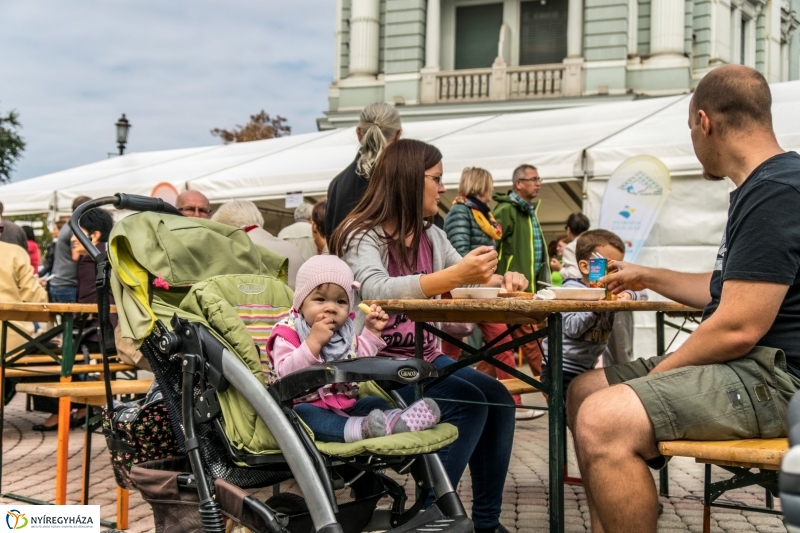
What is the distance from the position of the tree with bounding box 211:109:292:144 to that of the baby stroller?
2394 centimetres

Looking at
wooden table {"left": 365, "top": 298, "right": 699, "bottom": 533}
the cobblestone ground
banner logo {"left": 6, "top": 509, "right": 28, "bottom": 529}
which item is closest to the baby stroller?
wooden table {"left": 365, "top": 298, "right": 699, "bottom": 533}

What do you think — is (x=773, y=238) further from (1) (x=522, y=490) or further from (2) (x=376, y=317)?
(1) (x=522, y=490)

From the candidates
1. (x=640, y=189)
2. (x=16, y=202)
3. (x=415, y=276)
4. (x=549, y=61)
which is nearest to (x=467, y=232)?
(x=640, y=189)

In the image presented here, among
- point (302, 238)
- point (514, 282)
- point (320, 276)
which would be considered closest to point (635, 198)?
point (302, 238)

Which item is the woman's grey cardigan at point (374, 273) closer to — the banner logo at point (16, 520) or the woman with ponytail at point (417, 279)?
the woman with ponytail at point (417, 279)

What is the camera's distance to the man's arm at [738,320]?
2297mm

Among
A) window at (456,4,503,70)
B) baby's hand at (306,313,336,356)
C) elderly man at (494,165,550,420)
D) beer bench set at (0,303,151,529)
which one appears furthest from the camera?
window at (456,4,503,70)

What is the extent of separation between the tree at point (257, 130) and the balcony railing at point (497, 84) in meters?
7.86

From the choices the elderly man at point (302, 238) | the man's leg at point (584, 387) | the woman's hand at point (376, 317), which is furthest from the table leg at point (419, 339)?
the elderly man at point (302, 238)

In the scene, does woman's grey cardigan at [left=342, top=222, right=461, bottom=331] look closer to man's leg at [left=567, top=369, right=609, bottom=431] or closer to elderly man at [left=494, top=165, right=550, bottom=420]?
man's leg at [left=567, top=369, right=609, bottom=431]

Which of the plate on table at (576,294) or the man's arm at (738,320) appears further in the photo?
the plate on table at (576,294)

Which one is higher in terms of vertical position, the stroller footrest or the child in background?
the child in background

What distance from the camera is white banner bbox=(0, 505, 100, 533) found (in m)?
3.06

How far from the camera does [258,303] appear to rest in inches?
121
